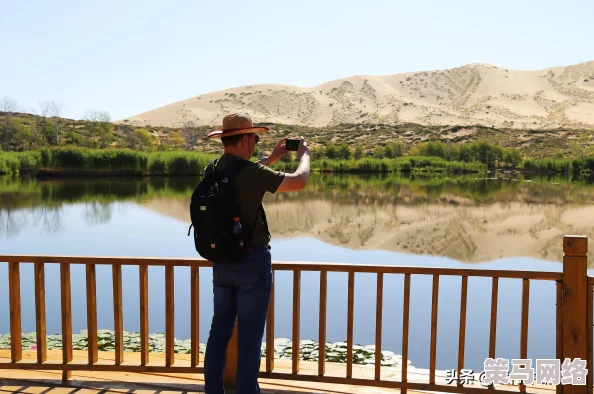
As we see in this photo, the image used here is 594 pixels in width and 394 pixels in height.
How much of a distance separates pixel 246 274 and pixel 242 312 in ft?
0.62

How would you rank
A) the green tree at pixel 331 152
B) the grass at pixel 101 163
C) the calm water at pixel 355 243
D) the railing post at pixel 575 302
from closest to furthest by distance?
the railing post at pixel 575 302
the calm water at pixel 355 243
the grass at pixel 101 163
the green tree at pixel 331 152

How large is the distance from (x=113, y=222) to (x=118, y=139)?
174 ft

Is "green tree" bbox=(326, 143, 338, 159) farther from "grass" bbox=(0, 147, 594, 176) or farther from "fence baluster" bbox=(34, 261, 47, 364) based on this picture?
"fence baluster" bbox=(34, 261, 47, 364)

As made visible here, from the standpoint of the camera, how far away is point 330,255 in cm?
1694

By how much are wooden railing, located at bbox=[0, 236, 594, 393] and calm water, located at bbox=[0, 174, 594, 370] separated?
3886 mm

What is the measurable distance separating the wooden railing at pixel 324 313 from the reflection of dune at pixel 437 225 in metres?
13.9

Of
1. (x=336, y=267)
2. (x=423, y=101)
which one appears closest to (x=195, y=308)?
(x=336, y=267)

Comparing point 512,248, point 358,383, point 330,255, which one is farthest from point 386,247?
point 358,383

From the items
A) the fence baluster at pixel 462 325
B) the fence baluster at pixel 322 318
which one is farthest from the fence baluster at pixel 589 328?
the fence baluster at pixel 322 318

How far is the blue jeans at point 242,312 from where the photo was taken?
282 centimetres

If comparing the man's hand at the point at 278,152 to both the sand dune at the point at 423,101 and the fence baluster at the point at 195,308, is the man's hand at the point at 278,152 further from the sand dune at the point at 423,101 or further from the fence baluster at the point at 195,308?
the sand dune at the point at 423,101

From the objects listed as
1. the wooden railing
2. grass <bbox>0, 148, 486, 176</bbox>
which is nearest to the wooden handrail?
the wooden railing

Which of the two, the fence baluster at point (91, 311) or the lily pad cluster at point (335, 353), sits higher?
the fence baluster at point (91, 311)

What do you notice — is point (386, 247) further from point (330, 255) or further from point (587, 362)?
point (587, 362)
